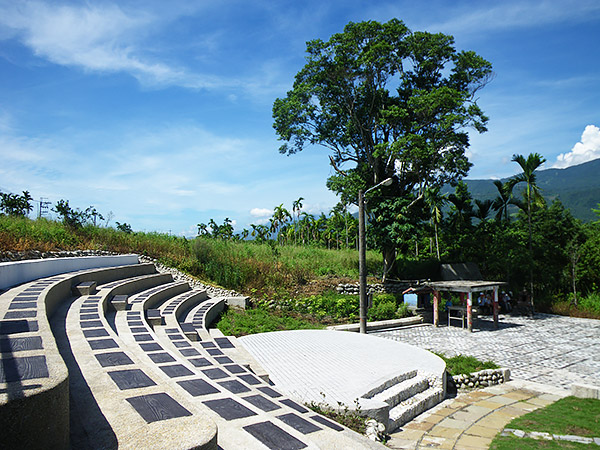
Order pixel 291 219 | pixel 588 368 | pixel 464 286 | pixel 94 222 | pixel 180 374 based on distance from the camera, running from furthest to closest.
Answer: pixel 291 219 < pixel 94 222 < pixel 464 286 < pixel 588 368 < pixel 180 374

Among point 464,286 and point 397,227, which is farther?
point 397,227

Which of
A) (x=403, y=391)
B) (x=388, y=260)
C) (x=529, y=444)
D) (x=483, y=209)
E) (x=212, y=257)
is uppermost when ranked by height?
(x=483, y=209)

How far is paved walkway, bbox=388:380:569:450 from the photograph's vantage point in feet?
20.3

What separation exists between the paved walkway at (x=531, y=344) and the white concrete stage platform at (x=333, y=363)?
279 cm

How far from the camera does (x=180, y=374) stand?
16.4 ft

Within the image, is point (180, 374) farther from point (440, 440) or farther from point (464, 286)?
point (464, 286)

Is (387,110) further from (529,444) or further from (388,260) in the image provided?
(529,444)

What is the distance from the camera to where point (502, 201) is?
25000 mm

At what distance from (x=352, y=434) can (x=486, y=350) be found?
10.0 metres

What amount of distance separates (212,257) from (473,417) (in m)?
14.0

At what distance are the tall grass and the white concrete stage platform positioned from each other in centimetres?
622

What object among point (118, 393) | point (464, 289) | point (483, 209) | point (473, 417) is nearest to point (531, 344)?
point (464, 289)

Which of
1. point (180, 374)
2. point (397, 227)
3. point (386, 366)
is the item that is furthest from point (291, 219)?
point (180, 374)

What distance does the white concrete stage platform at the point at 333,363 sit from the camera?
23.3ft
